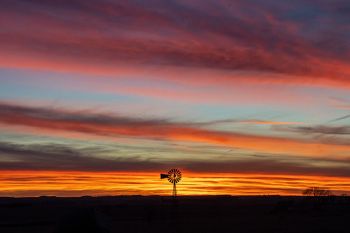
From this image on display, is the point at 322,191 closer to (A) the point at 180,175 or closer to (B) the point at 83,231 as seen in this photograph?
(A) the point at 180,175

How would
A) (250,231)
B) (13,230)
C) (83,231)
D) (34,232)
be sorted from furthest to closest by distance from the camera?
1. (13,230)
2. (34,232)
3. (250,231)
4. (83,231)

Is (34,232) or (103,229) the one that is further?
(34,232)

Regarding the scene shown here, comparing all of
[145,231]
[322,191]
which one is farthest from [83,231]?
[322,191]

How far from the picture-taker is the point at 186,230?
2128 inches

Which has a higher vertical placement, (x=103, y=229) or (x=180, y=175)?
(x=180, y=175)

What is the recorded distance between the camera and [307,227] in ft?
178

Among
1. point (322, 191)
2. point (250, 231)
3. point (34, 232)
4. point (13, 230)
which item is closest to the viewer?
point (250, 231)

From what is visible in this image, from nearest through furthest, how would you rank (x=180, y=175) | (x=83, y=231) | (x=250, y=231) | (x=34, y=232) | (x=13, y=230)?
(x=83, y=231)
(x=250, y=231)
(x=34, y=232)
(x=13, y=230)
(x=180, y=175)

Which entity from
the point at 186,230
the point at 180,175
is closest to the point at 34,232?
the point at 186,230

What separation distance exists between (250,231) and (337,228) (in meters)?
8.47

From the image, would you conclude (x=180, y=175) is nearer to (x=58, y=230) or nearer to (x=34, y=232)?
(x=34, y=232)

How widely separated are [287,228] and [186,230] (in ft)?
32.9

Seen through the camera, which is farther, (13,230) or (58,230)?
(13,230)

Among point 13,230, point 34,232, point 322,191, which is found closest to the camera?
point 34,232
